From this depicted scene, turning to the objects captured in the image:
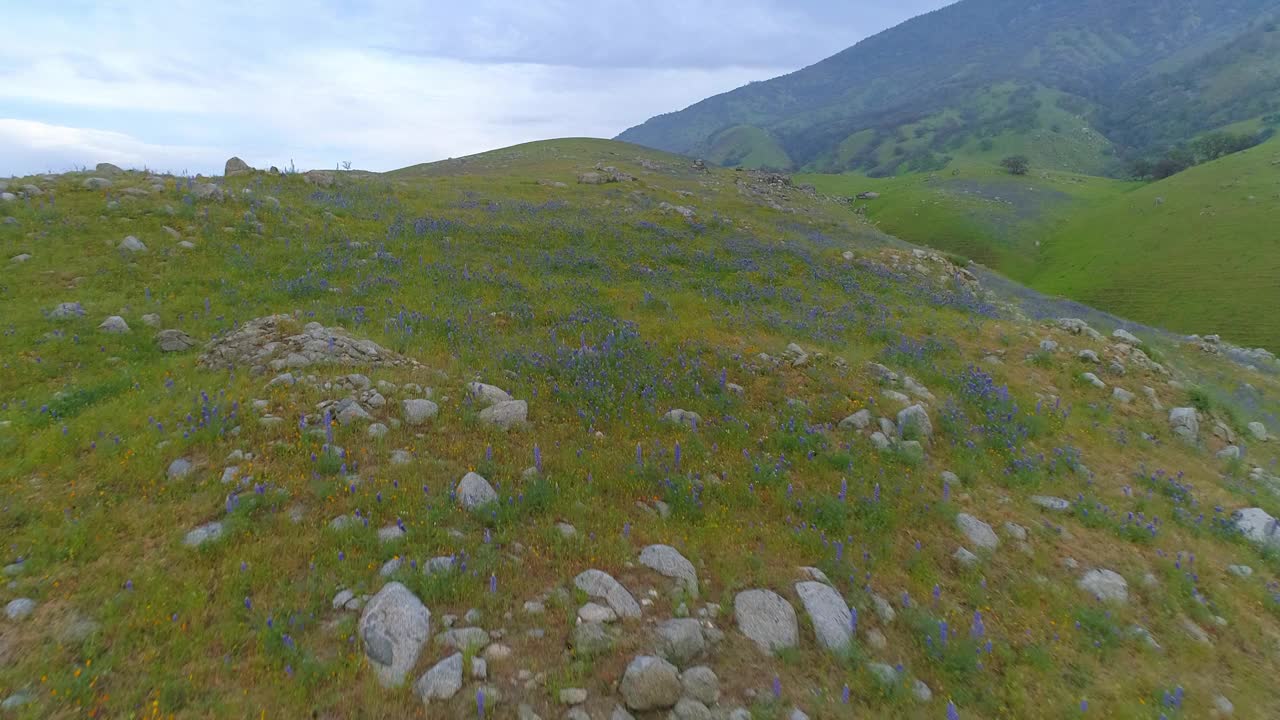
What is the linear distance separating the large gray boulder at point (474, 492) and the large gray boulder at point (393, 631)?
145 cm

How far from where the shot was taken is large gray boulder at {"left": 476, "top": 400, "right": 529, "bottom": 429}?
8.11m

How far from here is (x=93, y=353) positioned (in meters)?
9.35

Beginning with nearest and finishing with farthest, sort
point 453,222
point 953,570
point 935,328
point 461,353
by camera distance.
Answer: point 953,570, point 461,353, point 935,328, point 453,222

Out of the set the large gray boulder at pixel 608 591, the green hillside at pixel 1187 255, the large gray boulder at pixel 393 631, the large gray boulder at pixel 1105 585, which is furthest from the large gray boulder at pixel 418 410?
the green hillside at pixel 1187 255

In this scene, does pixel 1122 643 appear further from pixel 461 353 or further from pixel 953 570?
pixel 461 353

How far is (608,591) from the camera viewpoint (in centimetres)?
506

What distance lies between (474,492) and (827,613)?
13.4 feet

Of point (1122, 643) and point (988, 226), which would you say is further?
point (988, 226)

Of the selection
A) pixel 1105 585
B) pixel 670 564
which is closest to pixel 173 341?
pixel 670 564

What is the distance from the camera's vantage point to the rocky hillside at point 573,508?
167 inches

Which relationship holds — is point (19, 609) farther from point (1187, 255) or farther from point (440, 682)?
point (1187, 255)

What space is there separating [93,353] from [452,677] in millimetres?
10220

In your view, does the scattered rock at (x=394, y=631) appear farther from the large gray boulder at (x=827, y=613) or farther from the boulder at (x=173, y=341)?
the boulder at (x=173, y=341)

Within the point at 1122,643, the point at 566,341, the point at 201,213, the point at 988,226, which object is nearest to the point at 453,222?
the point at 201,213
